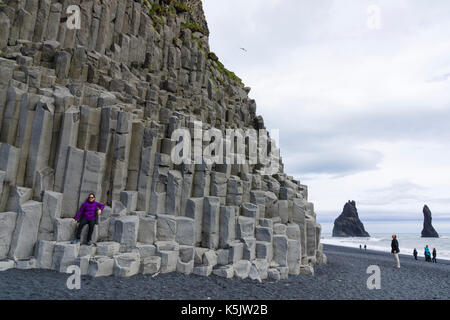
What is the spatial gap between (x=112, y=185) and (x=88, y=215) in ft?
5.26

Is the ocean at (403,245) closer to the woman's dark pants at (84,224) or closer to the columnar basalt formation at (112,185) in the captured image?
the columnar basalt formation at (112,185)

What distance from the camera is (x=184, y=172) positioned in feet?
39.4

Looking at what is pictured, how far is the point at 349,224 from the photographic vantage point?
12369 centimetres

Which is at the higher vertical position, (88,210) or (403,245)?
(88,210)

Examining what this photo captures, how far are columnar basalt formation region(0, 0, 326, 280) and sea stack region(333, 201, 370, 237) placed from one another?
390 ft

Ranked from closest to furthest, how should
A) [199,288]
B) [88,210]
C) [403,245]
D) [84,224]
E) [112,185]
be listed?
[199,288]
[84,224]
[88,210]
[112,185]
[403,245]

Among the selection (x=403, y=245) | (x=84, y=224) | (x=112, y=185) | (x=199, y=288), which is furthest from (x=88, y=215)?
(x=403, y=245)

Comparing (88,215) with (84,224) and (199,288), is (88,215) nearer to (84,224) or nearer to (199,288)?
(84,224)
